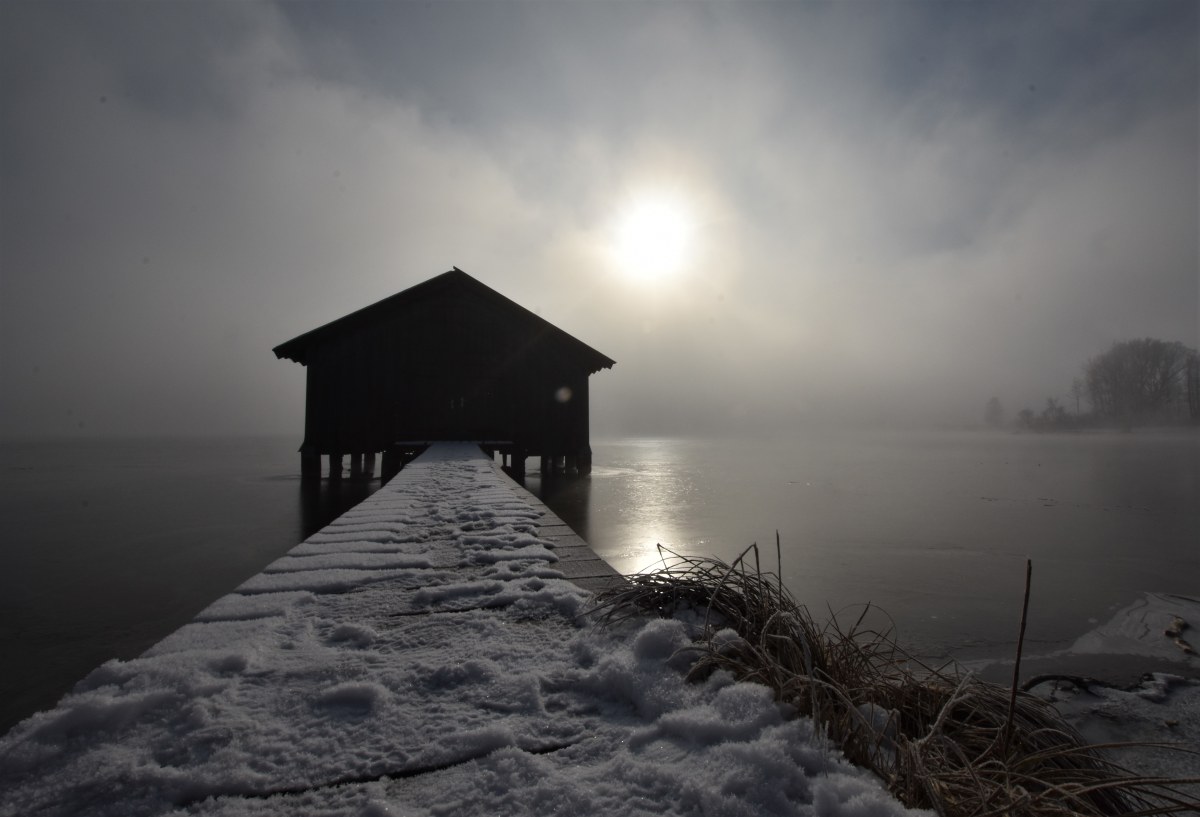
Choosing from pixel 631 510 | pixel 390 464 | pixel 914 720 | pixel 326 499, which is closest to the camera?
pixel 914 720

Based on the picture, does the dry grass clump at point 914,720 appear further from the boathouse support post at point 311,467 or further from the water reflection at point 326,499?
the boathouse support post at point 311,467

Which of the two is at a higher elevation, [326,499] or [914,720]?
[914,720]

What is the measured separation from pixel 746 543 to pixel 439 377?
929 centimetres

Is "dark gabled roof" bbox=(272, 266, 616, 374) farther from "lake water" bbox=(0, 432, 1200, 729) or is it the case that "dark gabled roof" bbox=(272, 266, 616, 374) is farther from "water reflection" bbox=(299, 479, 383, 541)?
"lake water" bbox=(0, 432, 1200, 729)

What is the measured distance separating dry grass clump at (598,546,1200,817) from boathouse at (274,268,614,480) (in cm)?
1202

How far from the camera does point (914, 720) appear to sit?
1.60m

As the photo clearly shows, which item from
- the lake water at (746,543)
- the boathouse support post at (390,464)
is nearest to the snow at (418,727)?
the lake water at (746,543)

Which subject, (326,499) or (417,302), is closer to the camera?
(326,499)

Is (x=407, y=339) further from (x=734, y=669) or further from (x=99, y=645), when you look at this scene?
(x=734, y=669)

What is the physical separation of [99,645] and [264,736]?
5299 millimetres

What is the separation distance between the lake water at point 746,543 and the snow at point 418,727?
11.5 feet

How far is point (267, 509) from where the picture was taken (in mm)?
12148

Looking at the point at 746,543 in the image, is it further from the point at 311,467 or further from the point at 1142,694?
the point at 311,467

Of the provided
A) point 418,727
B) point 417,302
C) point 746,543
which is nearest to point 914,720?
point 418,727
